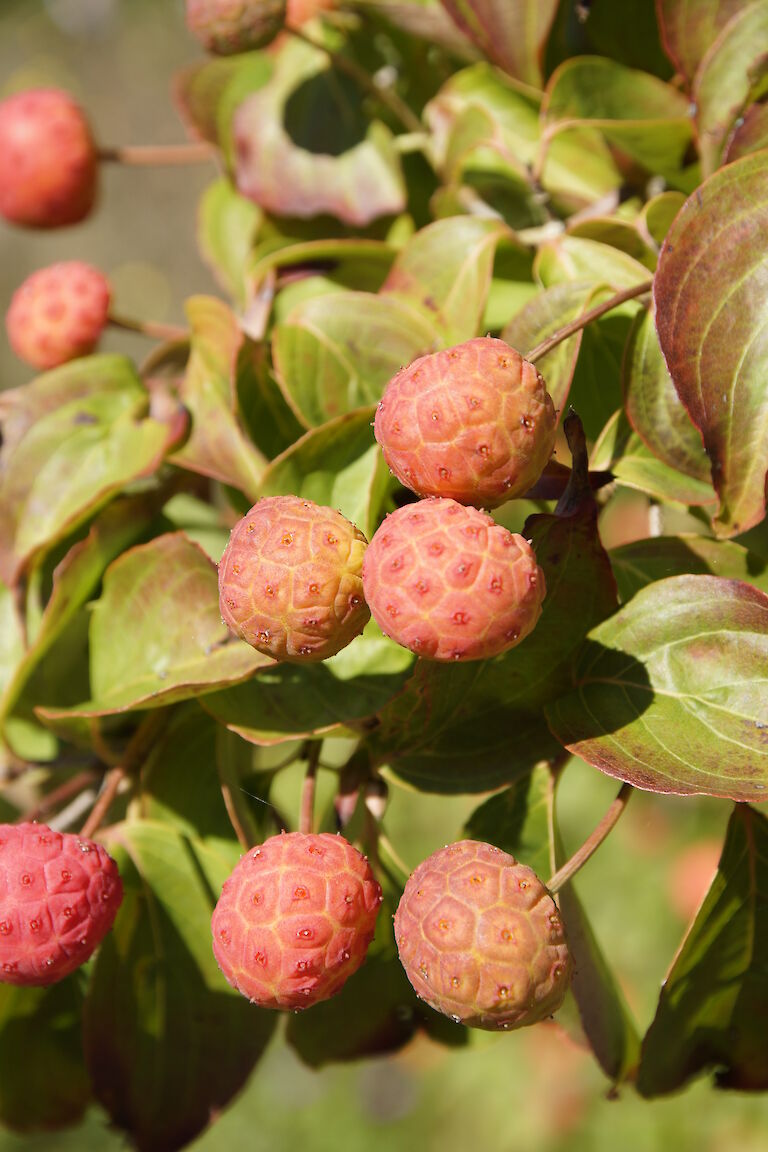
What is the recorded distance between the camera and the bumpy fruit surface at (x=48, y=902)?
0.63 metres

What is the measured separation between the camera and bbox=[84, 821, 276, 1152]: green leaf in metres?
0.79

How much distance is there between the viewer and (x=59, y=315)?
0.92 m

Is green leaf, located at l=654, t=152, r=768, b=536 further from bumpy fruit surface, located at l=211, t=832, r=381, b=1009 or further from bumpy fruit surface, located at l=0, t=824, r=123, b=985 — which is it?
bumpy fruit surface, located at l=0, t=824, r=123, b=985

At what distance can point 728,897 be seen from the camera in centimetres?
67

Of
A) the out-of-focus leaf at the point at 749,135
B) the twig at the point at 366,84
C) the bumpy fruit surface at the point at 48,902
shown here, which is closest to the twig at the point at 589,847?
the bumpy fruit surface at the point at 48,902

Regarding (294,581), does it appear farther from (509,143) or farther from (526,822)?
(509,143)

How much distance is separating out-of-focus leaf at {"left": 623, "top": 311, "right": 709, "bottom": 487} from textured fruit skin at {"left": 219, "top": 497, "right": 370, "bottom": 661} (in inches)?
7.6

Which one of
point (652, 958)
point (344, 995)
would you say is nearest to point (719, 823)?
point (652, 958)

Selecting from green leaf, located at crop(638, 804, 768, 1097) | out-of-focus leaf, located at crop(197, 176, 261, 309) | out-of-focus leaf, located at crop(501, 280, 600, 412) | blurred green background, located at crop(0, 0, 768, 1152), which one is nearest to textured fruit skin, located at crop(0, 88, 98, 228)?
out-of-focus leaf, located at crop(197, 176, 261, 309)

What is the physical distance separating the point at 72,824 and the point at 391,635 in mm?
484

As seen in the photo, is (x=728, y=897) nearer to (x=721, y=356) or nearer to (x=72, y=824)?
(x=721, y=356)

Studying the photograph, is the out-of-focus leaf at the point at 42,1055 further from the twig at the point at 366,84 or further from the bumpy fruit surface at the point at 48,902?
the twig at the point at 366,84

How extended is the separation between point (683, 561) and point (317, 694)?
23 centimetres

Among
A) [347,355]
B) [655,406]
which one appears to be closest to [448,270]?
[347,355]
